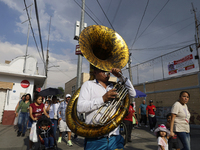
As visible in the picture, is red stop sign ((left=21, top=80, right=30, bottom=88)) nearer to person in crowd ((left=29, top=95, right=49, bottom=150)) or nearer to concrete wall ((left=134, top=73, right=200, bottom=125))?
person in crowd ((left=29, top=95, right=49, bottom=150))

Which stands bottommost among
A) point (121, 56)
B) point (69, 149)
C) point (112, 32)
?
point (69, 149)

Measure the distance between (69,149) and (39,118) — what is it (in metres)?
1.38

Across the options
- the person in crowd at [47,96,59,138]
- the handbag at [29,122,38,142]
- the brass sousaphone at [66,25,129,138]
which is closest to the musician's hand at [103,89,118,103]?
the brass sousaphone at [66,25,129,138]

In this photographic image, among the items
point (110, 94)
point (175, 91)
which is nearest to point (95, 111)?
point (110, 94)

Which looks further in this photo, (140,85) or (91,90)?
(140,85)

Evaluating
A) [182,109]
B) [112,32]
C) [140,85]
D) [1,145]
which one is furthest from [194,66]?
[1,145]

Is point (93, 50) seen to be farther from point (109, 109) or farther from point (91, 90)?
point (109, 109)

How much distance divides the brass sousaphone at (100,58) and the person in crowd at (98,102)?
12 centimetres

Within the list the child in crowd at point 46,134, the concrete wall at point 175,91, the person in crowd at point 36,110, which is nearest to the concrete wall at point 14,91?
the person in crowd at point 36,110

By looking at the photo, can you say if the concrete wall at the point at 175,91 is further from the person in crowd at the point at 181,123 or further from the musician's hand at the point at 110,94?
the musician's hand at the point at 110,94

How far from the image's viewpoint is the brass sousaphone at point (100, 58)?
65.9 inches

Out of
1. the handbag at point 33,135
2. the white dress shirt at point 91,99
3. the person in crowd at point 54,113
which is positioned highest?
the white dress shirt at point 91,99

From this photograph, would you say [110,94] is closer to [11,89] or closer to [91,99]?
[91,99]

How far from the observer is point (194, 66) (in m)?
10.6
